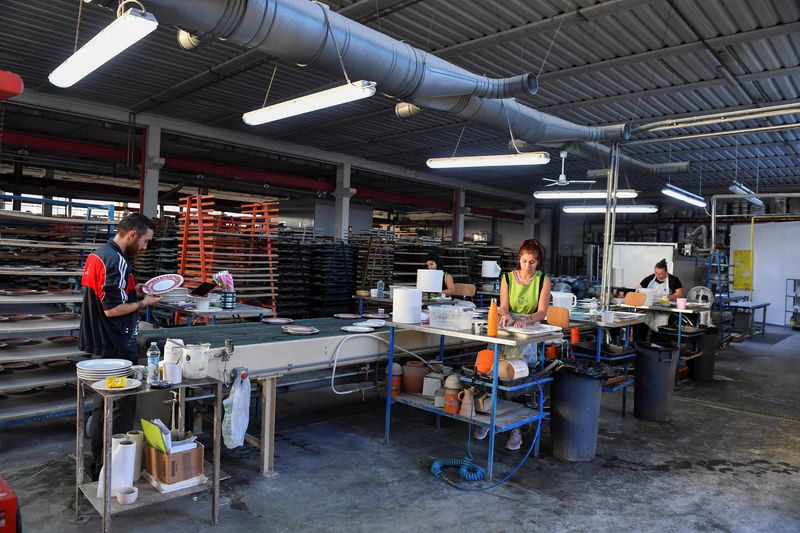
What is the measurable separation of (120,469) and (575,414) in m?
3.00

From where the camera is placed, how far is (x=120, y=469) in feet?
8.88

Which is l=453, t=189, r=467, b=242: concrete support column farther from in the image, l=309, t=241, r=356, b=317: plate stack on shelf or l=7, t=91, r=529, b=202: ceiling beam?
l=309, t=241, r=356, b=317: plate stack on shelf

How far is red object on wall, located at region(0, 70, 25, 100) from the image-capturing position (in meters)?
1.78

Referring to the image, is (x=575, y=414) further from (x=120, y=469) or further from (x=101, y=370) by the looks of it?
(x=101, y=370)

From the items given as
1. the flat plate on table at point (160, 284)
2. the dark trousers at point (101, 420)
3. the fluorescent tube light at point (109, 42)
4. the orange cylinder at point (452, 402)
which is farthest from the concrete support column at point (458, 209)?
the dark trousers at point (101, 420)

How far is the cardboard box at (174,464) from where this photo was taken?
2.79 m

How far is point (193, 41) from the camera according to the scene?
5.05 metres

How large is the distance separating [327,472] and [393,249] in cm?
726

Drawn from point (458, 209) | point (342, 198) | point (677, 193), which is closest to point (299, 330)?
point (677, 193)

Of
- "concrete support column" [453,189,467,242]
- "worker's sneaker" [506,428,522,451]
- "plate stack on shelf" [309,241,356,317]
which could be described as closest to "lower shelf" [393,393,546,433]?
"worker's sneaker" [506,428,522,451]

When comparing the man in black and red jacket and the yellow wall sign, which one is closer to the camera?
the man in black and red jacket

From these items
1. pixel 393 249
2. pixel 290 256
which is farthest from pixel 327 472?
pixel 393 249

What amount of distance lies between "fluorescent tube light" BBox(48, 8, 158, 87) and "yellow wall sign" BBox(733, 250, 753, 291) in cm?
1498

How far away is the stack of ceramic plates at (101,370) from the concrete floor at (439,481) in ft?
2.58
